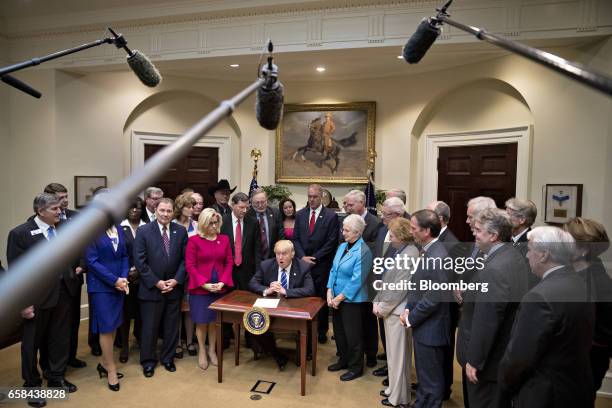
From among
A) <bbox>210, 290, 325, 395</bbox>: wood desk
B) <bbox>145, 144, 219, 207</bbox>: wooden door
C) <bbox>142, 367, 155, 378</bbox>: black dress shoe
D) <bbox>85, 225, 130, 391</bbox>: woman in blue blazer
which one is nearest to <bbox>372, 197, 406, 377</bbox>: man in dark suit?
<bbox>210, 290, 325, 395</bbox>: wood desk

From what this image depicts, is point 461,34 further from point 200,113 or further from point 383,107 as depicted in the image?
point 200,113

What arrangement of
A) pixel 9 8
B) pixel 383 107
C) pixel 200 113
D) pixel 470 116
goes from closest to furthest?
pixel 9 8, pixel 470 116, pixel 383 107, pixel 200 113

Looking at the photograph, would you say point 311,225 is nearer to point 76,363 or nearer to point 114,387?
point 114,387

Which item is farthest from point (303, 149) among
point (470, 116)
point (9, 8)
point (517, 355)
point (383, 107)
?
point (517, 355)

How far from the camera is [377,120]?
726cm

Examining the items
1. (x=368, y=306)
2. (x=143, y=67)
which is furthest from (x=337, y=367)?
(x=143, y=67)

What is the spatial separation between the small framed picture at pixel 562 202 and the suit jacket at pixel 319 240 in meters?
2.48

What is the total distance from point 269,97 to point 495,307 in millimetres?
1928

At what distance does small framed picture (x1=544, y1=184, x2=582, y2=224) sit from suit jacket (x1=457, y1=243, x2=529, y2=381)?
2621 mm

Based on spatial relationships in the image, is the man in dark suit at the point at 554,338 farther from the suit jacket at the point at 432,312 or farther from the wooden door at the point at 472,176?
the wooden door at the point at 472,176

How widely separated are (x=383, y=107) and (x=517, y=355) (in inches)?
Result: 224

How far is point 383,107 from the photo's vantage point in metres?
7.21

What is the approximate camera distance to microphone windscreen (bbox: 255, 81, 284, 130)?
1.25 meters

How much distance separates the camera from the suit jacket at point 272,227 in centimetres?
480
